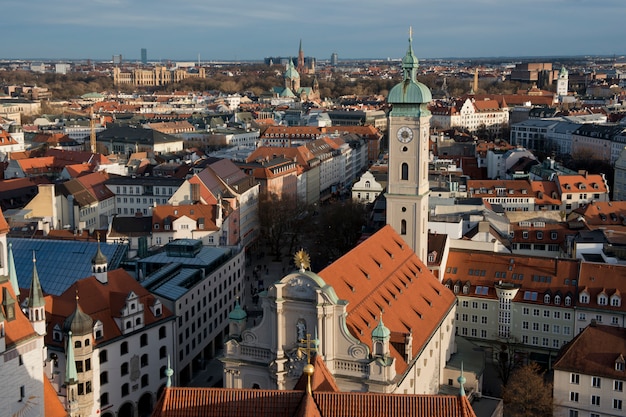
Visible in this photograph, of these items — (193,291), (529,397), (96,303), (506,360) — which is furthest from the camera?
(506,360)

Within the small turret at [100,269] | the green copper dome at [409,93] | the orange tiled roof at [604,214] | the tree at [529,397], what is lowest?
the tree at [529,397]

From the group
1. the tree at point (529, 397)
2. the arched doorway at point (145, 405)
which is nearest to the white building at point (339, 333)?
the tree at point (529, 397)

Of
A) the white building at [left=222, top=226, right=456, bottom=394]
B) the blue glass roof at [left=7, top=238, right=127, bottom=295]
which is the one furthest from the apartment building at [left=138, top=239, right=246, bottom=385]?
the white building at [left=222, top=226, right=456, bottom=394]

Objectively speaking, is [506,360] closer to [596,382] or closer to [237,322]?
[596,382]

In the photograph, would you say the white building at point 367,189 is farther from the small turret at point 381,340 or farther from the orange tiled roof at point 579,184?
the small turret at point 381,340

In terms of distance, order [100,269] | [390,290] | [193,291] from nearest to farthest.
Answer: [390,290] < [100,269] < [193,291]

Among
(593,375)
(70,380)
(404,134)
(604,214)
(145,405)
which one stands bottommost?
(145,405)

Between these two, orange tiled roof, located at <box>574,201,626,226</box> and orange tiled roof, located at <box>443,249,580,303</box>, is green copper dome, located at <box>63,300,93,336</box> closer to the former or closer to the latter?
orange tiled roof, located at <box>443,249,580,303</box>

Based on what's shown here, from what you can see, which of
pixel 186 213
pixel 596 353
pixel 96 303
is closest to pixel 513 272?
pixel 596 353

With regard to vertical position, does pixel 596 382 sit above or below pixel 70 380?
below
